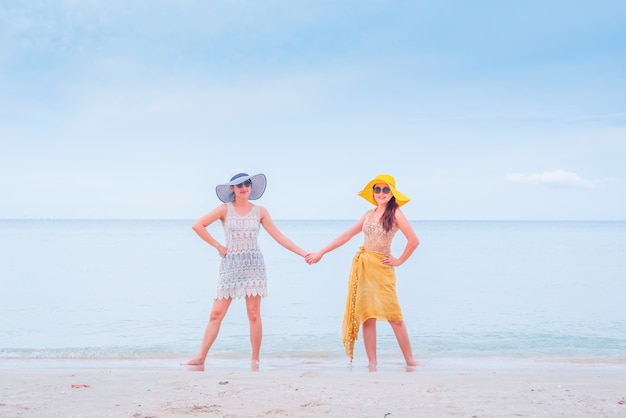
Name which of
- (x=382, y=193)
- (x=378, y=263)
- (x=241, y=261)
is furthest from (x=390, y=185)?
(x=241, y=261)

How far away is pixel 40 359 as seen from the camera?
25.9ft

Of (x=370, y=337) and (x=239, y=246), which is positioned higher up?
(x=239, y=246)

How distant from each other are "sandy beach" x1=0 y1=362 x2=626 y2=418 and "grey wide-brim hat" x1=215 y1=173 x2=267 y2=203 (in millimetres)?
1939

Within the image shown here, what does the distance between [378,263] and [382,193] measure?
75 centimetres

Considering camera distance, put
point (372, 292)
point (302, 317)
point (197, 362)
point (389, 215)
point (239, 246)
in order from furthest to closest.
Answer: point (302, 317), point (197, 362), point (239, 246), point (372, 292), point (389, 215)

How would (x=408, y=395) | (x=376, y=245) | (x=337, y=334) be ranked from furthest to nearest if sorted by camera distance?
(x=337, y=334)
(x=376, y=245)
(x=408, y=395)

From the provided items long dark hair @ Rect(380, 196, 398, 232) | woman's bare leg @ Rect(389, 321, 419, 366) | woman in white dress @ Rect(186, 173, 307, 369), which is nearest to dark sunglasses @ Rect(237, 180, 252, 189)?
woman in white dress @ Rect(186, 173, 307, 369)

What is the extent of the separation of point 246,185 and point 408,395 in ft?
9.56

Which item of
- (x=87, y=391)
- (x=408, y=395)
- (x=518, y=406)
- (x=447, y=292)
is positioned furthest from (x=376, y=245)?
(x=447, y=292)

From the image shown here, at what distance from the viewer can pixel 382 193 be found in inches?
261

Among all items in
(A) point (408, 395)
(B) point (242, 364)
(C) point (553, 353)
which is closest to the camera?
(A) point (408, 395)

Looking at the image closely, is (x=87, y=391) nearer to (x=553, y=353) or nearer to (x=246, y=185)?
(x=246, y=185)

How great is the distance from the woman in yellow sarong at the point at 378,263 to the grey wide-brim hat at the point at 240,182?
3.40ft

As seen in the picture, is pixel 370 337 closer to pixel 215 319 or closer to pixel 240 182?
pixel 215 319
